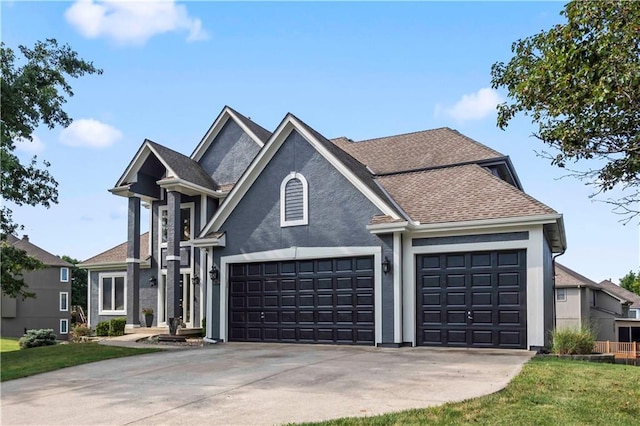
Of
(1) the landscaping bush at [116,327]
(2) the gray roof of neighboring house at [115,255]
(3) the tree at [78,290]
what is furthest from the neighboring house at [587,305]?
(3) the tree at [78,290]

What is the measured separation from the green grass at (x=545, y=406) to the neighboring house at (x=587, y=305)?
80.4 ft

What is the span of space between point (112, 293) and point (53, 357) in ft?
36.1

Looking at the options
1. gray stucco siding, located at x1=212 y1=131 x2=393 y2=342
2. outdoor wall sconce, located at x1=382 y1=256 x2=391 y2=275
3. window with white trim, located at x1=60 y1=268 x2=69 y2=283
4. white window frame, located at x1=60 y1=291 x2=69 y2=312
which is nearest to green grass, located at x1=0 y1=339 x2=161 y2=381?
gray stucco siding, located at x1=212 y1=131 x2=393 y2=342

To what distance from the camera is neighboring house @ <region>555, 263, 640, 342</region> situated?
35.2 m

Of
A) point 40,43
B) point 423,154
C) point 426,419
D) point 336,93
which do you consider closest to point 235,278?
point 336,93

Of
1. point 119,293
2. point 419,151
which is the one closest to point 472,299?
point 419,151

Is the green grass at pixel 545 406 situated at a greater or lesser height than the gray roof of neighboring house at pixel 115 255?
lesser

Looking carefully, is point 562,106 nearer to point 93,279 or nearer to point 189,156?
point 189,156

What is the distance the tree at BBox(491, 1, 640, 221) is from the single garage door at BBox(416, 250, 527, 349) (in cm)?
582

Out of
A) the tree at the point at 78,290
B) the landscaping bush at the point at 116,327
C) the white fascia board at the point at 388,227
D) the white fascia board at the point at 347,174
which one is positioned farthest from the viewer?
the tree at the point at 78,290

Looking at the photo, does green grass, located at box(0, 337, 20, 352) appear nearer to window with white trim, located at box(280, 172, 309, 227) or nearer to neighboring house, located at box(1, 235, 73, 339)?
neighboring house, located at box(1, 235, 73, 339)

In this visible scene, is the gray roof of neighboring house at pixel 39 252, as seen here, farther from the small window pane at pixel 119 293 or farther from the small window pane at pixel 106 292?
the small window pane at pixel 119 293

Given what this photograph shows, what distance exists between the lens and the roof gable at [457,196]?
15086 mm

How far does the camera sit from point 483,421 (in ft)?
22.8
